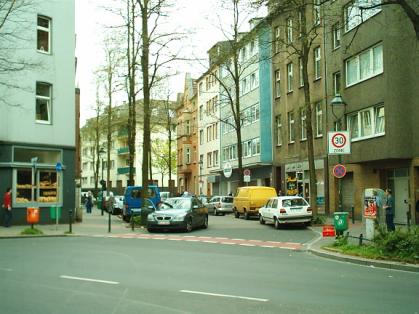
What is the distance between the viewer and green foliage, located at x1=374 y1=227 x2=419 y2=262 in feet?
44.2

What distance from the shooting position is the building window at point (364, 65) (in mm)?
29408

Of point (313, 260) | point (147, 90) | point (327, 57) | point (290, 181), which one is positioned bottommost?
point (313, 260)

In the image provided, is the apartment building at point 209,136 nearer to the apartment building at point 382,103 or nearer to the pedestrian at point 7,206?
the apartment building at point 382,103

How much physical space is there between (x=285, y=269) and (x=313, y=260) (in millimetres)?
2423

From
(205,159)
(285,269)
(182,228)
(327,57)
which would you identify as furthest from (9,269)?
(205,159)

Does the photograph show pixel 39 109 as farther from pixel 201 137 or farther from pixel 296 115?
pixel 201 137

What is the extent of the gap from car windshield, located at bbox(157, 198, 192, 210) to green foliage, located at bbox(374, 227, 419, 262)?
1302 centimetres

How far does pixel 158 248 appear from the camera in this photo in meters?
17.9

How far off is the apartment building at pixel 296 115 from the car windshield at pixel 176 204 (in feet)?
41.5

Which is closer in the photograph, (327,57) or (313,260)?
Result: (313,260)

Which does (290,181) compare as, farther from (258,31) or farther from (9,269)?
(9,269)

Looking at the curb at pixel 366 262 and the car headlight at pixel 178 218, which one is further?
the car headlight at pixel 178 218

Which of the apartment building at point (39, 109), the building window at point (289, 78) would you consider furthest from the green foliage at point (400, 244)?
the building window at point (289, 78)

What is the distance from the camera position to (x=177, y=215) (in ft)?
83.3
